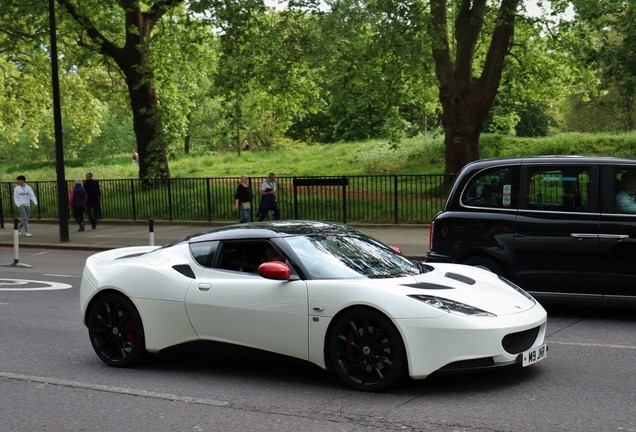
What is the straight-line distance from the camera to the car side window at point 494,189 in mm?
10102

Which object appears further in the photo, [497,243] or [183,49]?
[183,49]

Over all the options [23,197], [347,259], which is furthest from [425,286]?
[23,197]

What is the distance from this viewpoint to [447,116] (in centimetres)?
2389

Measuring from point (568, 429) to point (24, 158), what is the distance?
2658 inches

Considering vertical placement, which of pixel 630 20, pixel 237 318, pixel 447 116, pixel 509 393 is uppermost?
pixel 630 20

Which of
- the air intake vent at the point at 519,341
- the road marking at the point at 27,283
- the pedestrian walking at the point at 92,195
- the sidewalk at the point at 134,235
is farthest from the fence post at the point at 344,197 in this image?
the air intake vent at the point at 519,341

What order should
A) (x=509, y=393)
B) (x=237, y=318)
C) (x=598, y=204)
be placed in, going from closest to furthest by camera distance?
1. (x=509, y=393)
2. (x=237, y=318)
3. (x=598, y=204)

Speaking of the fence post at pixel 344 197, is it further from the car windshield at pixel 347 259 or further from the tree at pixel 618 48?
the car windshield at pixel 347 259

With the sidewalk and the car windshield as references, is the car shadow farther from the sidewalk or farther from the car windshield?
the sidewalk

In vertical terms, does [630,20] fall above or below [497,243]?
above

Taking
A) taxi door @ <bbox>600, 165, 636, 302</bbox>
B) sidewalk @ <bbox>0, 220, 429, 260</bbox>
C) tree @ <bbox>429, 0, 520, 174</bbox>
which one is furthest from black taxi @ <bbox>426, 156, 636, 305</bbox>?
tree @ <bbox>429, 0, 520, 174</bbox>

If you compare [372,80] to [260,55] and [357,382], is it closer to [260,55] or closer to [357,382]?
[260,55]

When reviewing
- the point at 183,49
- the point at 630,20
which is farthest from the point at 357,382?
the point at 183,49

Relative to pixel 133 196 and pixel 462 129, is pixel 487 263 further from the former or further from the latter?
pixel 133 196
